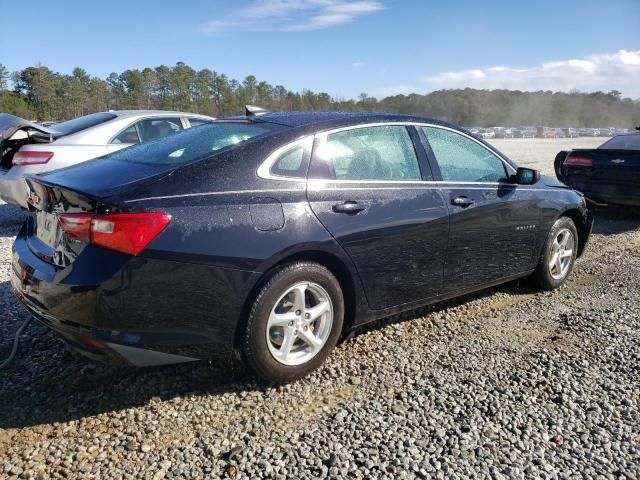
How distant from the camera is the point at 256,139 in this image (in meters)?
3.05

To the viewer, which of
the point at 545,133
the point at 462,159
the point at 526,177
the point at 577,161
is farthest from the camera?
the point at 545,133

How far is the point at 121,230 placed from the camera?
8.06ft

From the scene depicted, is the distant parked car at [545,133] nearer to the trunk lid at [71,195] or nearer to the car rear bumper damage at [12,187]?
the car rear bumper damage at [12,187]

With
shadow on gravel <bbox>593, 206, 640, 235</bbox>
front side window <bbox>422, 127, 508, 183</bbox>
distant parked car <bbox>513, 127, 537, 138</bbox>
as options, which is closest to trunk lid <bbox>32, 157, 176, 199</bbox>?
front side window <bbox>422, 127, 508, 183</bbox>

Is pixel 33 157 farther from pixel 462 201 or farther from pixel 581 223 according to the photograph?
pixel 581 223

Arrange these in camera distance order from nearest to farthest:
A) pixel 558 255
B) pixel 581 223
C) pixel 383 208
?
pixel 383 208 → pixel 558 255 → pixel 581 223

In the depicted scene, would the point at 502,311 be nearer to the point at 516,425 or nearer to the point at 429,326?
the point at 429,326

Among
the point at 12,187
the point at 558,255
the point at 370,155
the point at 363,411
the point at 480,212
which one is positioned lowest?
the point at 363,411

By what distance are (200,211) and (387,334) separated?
1789 millimetres

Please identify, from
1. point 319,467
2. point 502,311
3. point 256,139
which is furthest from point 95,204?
point 502,311

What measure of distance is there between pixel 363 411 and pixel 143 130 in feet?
18.8

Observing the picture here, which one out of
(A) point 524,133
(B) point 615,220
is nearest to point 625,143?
(B) point 615,220

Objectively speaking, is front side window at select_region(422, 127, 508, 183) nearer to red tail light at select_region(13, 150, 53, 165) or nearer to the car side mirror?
the car side mirror

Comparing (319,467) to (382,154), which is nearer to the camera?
(319,467)
